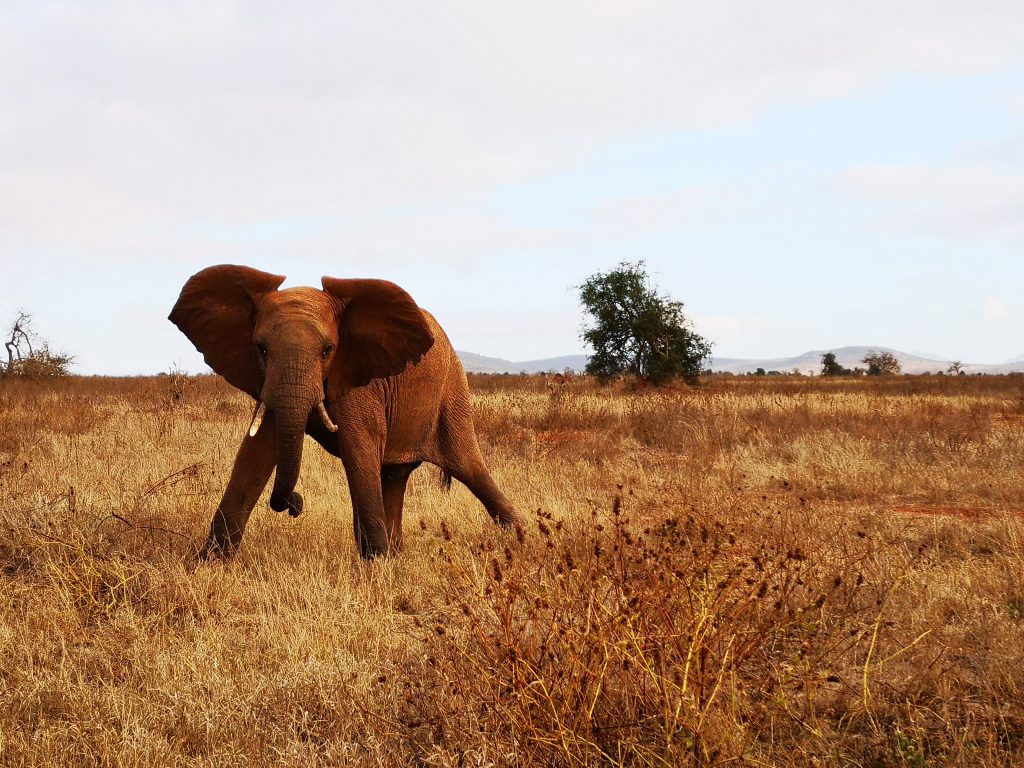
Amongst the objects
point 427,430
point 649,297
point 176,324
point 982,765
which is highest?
point 649,297

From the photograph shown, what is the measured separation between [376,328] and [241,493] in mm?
1523

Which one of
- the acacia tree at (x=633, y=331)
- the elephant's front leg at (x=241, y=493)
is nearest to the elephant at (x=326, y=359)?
the elephant's front leg at (x=241, y=493)

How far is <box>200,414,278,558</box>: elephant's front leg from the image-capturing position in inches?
235

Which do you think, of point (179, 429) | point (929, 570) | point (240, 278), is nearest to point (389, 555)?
point (240, 278)

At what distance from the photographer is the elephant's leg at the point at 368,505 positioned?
6004 mm

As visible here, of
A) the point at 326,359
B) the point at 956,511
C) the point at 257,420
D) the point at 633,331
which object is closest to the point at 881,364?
the point at 633,331

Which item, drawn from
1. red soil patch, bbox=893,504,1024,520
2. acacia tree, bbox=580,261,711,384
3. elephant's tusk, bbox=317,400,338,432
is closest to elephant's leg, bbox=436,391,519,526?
elephant's tusk, bbox=317,400,338,432

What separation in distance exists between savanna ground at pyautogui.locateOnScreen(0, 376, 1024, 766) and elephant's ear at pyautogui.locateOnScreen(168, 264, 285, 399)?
1306 mm

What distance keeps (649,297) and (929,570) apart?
30631 mm

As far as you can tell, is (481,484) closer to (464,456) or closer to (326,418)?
(464,456)

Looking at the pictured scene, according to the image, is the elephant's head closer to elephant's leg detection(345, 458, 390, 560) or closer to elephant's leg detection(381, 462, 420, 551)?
elephant's leg detection(345, 458, 390, 560)

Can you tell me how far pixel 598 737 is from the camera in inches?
123

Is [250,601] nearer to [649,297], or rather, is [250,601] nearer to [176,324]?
[176,324]

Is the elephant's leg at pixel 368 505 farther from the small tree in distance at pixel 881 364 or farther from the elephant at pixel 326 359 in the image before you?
the small tree in distance at pixel 881 364
